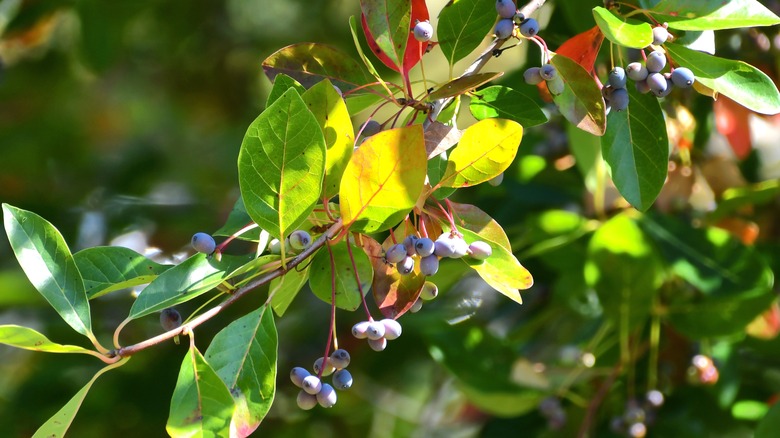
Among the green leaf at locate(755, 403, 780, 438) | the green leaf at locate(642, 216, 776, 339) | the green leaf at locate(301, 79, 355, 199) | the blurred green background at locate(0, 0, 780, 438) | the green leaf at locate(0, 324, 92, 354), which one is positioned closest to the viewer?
the green leaf at locate(0, 324, 92, 354)

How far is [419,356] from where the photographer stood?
2457mm

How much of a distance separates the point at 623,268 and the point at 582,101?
664 millimetres

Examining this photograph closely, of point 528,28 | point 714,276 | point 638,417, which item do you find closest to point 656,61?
point 528,28

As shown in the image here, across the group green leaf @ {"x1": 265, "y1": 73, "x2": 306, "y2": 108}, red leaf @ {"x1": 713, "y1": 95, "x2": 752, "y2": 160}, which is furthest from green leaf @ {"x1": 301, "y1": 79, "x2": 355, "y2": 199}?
red leaf @ {"x1": 713, "y1": 95, "x2": 752, "y2": 160}

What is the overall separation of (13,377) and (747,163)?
7.06 ft

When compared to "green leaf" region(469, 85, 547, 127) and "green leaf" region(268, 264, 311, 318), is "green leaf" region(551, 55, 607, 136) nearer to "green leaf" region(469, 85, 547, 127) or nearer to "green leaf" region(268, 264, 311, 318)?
"green leaf" region(469, 85, 547, 127)

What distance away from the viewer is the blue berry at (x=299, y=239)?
0.79 meters

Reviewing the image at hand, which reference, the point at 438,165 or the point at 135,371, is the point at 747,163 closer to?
the point at 438,165

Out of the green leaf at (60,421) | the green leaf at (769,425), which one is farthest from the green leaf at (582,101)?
the green leaf at (769,425)

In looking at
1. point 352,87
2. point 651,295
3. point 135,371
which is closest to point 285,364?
point 135,371

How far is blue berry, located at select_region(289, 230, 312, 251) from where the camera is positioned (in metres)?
0.79

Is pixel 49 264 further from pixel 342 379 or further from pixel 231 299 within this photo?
pixel 342 379

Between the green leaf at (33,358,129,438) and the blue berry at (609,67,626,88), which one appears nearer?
the green leaf at (33,358,129,438)

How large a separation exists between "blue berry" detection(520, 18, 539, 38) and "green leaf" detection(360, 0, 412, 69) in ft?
0.35
